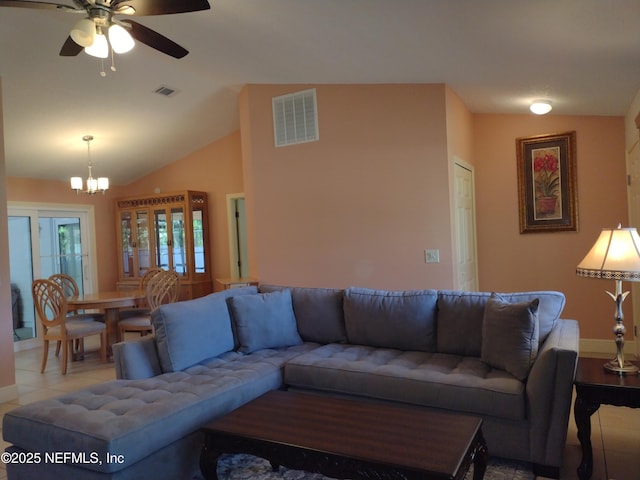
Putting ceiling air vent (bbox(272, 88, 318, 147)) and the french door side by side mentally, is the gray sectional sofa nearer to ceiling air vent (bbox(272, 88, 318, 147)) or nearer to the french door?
ceiling air vent (bbox(272, 88, 318, 147))

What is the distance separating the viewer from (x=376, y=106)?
448 cm

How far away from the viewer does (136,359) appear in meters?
2.94

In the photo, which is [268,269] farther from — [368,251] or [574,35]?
[574,35]

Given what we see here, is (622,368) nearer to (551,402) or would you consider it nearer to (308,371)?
(551,402)

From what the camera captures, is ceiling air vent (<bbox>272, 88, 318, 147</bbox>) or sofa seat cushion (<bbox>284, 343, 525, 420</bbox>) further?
ceiling air vent (<bbox>272, 88, 318, 147</bbox>)

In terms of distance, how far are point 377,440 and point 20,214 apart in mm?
6039

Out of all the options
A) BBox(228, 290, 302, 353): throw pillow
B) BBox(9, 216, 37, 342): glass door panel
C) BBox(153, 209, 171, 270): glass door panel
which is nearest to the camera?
BBox(228, 290, 302, 353): throw pillow

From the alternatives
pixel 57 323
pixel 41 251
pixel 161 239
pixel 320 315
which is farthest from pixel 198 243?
pixel 320 315

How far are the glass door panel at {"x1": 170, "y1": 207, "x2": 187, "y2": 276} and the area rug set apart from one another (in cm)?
430

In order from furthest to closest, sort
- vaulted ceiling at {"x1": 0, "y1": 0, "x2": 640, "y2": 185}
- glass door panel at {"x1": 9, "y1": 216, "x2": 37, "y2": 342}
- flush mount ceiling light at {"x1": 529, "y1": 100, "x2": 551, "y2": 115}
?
glass door panel at {"x1": 9, "y1": 216, "x2": 37, "y2": 342} < flush mount ceiling light at {"x1": 529, "y1": 100, "x2": 551, "y2": 115} < vaulted ceiling at {"x1": 0, "y1": 0, "x2": 640, "y2": 185}

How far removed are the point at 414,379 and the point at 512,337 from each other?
0.59 metres

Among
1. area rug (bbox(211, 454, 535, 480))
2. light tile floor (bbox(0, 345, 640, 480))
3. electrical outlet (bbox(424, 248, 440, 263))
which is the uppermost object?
electrical outlet (bbox(424, 248, 440, 263))

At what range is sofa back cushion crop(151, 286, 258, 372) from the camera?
3.01 meters

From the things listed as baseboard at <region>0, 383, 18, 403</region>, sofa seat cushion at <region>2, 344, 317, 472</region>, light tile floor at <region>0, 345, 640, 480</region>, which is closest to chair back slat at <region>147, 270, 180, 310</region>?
light tile floor at <region>0, 345, 640, 480</region>
